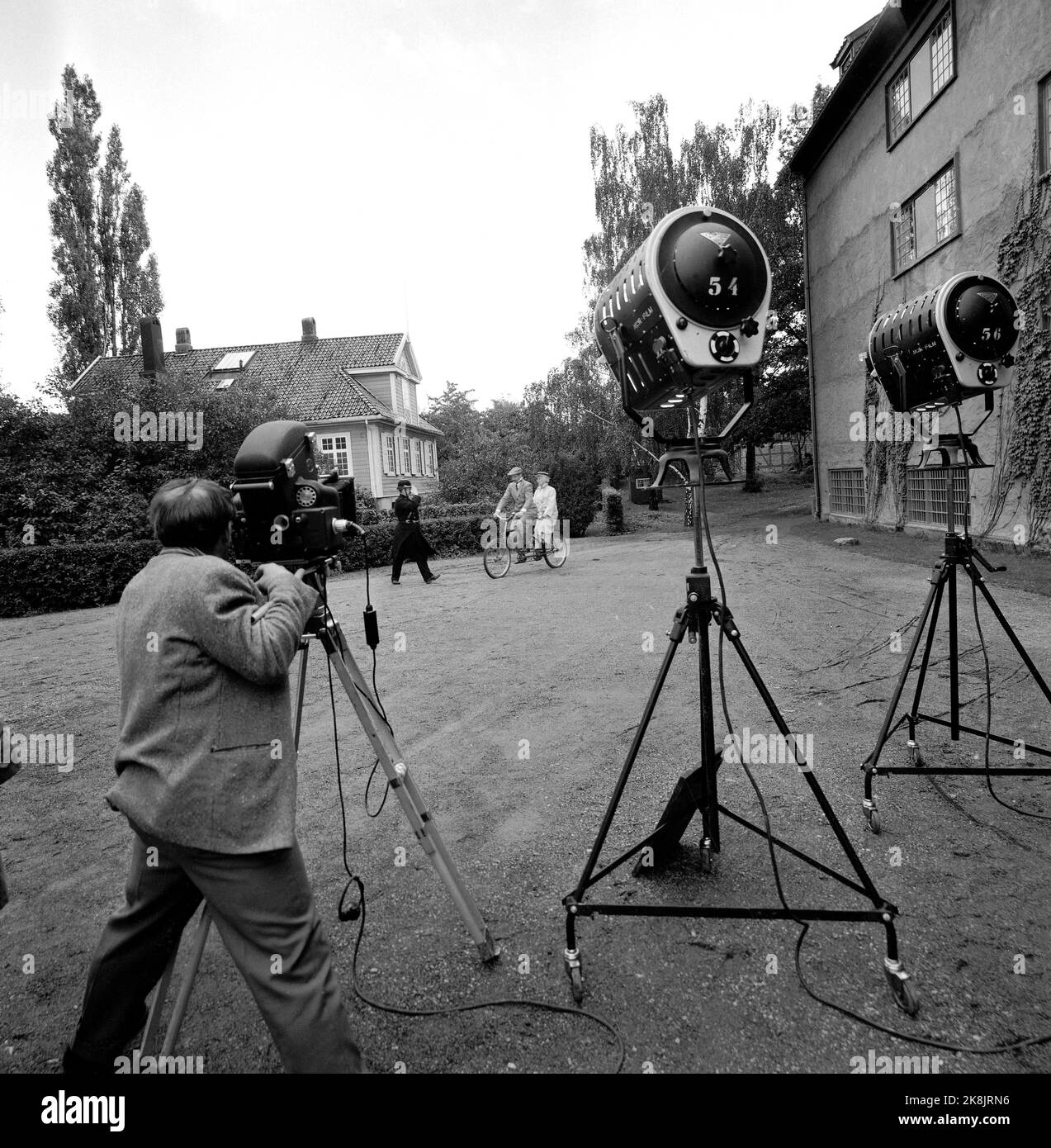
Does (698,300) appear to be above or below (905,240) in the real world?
below

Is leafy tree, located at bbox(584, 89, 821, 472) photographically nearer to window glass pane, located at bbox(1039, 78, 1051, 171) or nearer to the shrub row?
the shrub row

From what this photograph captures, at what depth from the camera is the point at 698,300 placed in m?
2.38

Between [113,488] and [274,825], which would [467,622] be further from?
[113,488]

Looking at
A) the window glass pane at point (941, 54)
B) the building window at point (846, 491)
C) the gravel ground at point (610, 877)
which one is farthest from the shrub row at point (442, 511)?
the gravel ground at point (610, 877)

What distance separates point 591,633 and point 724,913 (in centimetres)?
550

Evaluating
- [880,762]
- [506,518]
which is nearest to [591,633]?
[880,762]

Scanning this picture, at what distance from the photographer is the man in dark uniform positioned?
1289 centimetres

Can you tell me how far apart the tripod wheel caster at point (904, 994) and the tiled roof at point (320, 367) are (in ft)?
90.2

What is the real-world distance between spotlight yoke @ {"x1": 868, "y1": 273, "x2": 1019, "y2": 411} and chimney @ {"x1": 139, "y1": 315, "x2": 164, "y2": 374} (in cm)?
2572

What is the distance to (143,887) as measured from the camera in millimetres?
1985

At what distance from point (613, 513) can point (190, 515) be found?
19978 millimetres

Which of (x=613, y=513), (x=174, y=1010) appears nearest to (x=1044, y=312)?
(x=613, y=513)

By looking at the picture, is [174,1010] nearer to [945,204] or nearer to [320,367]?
[945,204]

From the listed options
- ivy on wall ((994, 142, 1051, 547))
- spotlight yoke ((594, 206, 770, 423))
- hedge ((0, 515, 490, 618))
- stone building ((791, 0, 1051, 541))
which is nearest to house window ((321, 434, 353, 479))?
hedge ((0, 515, 490, 618))
